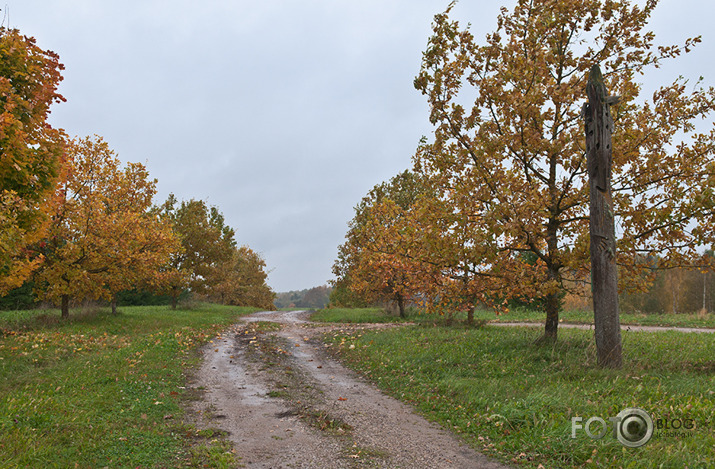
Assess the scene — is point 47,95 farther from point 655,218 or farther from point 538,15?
point 655,218

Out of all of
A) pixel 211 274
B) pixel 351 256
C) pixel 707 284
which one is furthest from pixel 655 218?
pixel 707 284

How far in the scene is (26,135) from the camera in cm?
839

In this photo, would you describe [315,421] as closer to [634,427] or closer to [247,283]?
[634,427]

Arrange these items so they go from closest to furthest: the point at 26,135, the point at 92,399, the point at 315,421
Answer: the point at 315,421 → the point at 92,399 → the point at 26,135

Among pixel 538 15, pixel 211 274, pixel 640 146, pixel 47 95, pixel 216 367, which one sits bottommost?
pixel 216 367

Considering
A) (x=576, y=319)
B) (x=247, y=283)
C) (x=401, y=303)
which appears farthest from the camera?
(x=247, y=283)

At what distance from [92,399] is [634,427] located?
29.0ft

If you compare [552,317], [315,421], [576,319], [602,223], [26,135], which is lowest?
[315,421]

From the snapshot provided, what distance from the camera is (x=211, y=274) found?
104 feet

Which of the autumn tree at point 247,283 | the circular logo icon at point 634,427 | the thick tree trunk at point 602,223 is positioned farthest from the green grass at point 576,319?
the autumn tree at point 247,283

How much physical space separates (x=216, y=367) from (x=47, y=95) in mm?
8234

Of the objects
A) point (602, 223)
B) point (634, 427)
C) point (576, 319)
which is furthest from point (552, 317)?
point (576, 319)

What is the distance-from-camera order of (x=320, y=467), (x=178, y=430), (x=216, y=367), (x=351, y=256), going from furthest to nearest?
(x=351, y=256) < (x=216, y=367) < (x=178, y=430) < (x=320, y=467)

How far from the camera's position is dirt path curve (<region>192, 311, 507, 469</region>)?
17.5 feet
